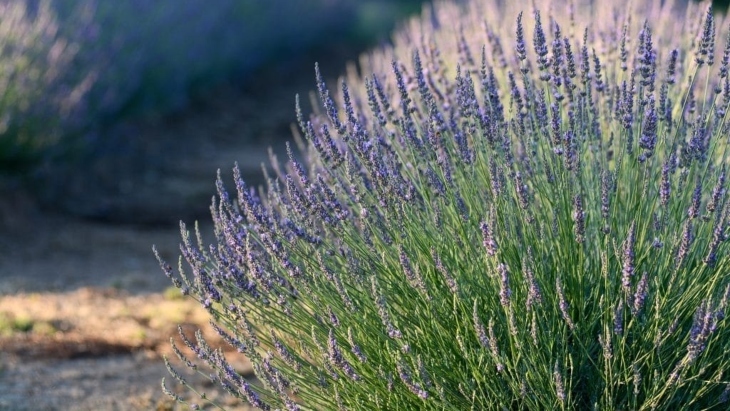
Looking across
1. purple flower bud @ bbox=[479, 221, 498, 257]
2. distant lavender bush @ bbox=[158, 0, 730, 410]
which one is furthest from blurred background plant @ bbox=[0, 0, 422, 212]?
purple flower bud @ bbox=[479, 221, 498, 257]

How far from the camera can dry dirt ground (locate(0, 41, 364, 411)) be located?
169 inches

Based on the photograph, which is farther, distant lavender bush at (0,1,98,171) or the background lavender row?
the background lavender row

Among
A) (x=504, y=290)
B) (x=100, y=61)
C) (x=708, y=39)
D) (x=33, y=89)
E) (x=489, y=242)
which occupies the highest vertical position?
(x=100, y=61)

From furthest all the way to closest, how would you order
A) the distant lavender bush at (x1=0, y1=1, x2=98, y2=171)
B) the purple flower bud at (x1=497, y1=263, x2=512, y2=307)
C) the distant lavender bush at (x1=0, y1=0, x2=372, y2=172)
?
1. the distant lavender bush at (x1=0, y1=0, x2=372, y2=172)
2. the distant lavender bush at (x1=0, y1=1, x2=98, y2=171)
3. the purple flower bud at (x1=497, y1=263, x2=512, y2=307)

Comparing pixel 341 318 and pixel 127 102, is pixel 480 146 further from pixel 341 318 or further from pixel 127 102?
pixel 127 102

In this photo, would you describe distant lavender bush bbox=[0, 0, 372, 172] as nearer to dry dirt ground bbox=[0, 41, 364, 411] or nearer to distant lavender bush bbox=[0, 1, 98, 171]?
distant lavender bush bbox=[0, 1, 98, 171]

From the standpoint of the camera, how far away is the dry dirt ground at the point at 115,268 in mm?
4305

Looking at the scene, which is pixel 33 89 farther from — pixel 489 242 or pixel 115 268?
pixel 489 242

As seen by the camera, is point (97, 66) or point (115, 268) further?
point (97, 66)

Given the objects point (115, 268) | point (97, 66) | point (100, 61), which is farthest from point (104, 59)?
point (115, 268)

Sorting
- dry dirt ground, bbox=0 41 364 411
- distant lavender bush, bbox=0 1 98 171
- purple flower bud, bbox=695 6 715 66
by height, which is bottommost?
dry dirt ground, bbox=0 41 364 411

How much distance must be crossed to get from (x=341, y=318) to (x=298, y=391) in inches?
9.0

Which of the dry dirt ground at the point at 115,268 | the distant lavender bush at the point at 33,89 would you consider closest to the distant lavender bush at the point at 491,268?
the dry dirt ground at the point at 115,268

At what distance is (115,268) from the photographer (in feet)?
22.4
